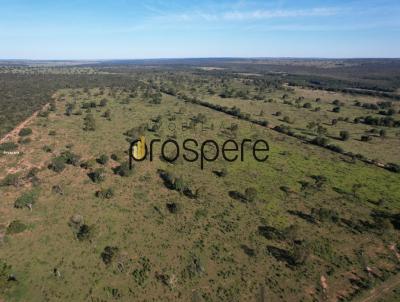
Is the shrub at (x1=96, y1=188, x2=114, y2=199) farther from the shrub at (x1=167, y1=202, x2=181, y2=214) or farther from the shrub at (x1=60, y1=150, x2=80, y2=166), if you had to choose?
the shrub at (x1=60, y1=150, x2=80, y2=166)

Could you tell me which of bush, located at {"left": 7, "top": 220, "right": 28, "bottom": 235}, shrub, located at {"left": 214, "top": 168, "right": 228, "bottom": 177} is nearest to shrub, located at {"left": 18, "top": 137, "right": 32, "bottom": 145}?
bush, located at {"left": 7, "top": 220, "right": 28, "bottom": 235}

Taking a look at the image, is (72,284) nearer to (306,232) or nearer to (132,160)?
(306,232)

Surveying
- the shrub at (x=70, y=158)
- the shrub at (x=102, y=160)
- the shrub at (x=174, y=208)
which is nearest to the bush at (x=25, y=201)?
the shrub at (x=70, y=158)

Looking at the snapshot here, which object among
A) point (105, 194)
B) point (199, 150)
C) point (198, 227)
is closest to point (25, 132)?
point (105, 194)

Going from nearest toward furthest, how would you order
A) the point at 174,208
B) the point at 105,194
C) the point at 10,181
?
the point at 174,208, the point at 105,194, the point at 10,181

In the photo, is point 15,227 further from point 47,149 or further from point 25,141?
point 25,141

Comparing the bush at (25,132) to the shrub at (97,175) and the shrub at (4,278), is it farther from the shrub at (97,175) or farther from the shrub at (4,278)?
the shrub at (4,278)

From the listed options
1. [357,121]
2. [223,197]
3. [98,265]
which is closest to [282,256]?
[223,197]
